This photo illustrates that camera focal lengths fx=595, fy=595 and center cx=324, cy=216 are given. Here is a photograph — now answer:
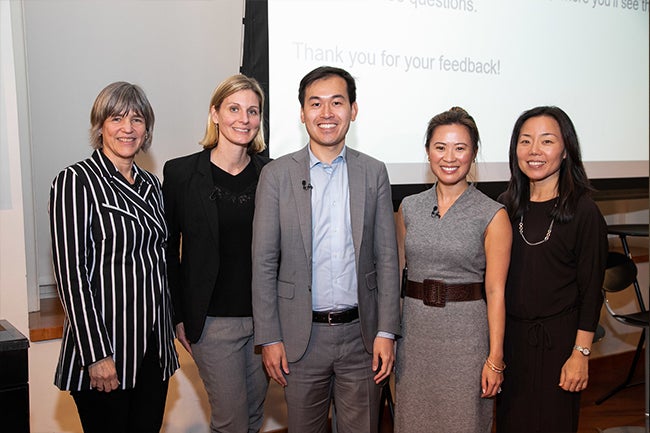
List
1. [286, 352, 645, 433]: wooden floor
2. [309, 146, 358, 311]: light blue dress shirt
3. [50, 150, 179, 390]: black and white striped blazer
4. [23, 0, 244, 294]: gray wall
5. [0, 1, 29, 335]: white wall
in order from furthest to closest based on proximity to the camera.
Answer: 1. [286, 352, 645, 433]: wooden floor
2. [23, 0, 244, 294]: gray wall
3. [0, 1, 29, 335]: white wall
4. [309, 146, 358, 311]: light blue dress shirt
5. [50, 150, 179, 390]: black and white striped blazer

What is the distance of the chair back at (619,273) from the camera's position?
3439 millimetres

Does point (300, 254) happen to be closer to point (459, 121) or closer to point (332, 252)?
point (332, 252)

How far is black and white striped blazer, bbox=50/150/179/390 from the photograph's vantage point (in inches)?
67.6

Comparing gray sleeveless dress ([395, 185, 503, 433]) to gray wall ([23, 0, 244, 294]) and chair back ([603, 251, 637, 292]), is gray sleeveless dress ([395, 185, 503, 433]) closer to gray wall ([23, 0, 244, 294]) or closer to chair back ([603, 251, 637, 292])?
gray wall ([23, 0, 244, 294])

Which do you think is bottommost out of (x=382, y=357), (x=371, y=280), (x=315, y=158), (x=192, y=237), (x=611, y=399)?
(x=611, y=399)

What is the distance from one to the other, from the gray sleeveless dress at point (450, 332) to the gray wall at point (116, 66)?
1749 millimetres

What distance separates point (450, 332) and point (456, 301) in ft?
0.33

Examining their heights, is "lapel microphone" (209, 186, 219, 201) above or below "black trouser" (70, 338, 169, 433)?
above

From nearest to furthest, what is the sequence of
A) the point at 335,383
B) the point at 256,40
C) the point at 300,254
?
the point at 300,254, the point at 335,383, the point at 256,40

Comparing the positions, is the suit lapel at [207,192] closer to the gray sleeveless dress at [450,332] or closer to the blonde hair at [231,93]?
the blonde hair at [231,93]

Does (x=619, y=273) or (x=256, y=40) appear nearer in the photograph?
(x=256, y=40)

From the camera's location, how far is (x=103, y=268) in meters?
1.77

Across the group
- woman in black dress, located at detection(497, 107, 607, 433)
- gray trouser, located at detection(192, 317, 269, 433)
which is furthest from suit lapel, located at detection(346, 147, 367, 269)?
woman in black dress, located at detection(497, 107, 607, 433)

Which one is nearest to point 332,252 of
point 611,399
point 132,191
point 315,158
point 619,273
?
point 315,158
